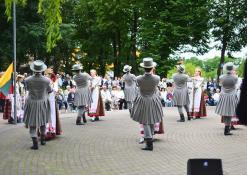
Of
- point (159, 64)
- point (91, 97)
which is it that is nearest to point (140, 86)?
point (91, 97)

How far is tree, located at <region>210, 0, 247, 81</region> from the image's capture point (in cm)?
4006

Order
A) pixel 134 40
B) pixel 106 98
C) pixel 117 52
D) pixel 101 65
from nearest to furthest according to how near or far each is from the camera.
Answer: pixel 106 98 → pixel 134 40 → pixel 117 52 → pixel 101 65

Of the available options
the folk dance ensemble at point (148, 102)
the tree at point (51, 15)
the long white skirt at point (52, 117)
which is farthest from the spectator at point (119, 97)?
the tree at point (51, 15)

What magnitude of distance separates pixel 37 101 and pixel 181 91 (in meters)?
7.66

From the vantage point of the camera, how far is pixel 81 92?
667 inches

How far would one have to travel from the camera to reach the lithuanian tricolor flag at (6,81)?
16.9 m

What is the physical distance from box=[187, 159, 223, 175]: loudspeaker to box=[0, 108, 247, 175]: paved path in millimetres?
2902

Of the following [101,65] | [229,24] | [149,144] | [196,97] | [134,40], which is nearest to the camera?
[149,144]

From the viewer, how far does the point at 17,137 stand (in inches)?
535

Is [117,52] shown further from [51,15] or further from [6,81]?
[51,15]

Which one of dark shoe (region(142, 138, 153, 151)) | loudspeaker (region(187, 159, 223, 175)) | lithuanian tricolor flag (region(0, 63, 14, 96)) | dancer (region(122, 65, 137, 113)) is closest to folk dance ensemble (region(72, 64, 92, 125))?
lithuanian tricolor flag (region(0, 63, 14, 96))

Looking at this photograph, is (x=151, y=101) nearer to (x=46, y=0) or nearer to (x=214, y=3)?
(x=46, y=0)

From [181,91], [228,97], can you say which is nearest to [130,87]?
[181,91]

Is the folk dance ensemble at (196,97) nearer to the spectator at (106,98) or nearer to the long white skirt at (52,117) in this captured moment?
the spectator at (106,98)
